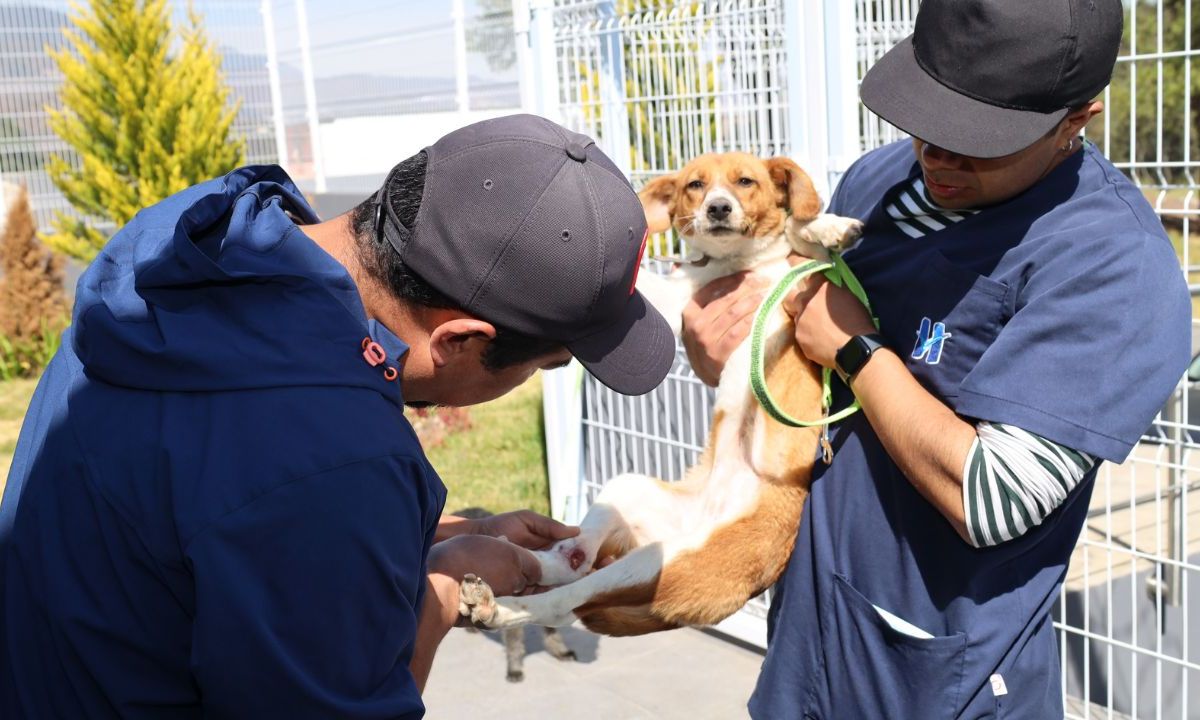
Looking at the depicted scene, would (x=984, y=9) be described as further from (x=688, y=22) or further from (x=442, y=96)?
(x=442, y=96)

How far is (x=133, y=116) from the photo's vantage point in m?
10.2

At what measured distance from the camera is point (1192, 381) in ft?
8.70

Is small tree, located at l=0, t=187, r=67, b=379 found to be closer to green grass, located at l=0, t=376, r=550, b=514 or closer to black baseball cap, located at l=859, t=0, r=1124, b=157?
green grass, located at l=0, t=376, r=550, b=514

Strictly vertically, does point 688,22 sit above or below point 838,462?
above

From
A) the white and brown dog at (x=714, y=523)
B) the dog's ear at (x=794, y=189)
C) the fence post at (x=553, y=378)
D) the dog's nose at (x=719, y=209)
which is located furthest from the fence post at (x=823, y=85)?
the fence post at (x=553, y=378)

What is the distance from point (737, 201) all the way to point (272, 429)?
2243 mm

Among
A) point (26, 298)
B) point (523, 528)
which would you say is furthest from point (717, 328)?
point (26, 298)

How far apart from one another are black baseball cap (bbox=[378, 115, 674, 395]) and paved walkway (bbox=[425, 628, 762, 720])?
2.87 meters

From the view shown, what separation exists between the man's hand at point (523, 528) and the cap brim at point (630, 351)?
1.93 ft

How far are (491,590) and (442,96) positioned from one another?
492 inches

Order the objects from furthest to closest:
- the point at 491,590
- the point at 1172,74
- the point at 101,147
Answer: the point at 101,147
the point at 1172,74
the point at 491,590

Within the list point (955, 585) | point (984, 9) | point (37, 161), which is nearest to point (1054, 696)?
point (955, 585)

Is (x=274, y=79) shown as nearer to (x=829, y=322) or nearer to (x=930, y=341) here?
(x=829, y=322)

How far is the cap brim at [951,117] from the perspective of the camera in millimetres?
1530
